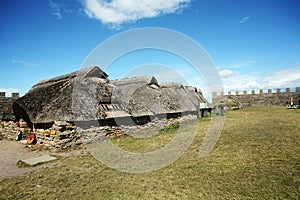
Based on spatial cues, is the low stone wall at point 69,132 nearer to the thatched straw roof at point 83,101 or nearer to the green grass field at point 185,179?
the thatched straw roof at point 83,101

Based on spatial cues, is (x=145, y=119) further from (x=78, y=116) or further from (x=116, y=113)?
(x=78, y=116)

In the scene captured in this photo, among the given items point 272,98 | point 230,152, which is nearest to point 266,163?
point 230,152

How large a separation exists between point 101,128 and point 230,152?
6.73 m

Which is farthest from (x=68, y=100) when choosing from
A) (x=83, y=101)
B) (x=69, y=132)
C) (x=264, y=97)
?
(x=264, y=97)

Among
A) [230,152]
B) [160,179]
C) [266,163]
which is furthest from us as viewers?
[230,152]

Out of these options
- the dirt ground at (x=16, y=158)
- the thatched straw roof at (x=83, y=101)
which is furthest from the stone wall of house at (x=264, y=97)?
the dirt ground at (x=16, y=158)

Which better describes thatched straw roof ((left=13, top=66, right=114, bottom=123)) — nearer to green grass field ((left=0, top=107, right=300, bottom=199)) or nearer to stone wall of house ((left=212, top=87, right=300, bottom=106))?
green grass field ((left=0, top=107, right=300, bottom=199))

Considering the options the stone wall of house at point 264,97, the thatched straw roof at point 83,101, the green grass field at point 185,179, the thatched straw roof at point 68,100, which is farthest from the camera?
the stone wall of house at point 264,97

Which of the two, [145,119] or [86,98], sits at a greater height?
[86,98]

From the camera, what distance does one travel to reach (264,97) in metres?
35.7

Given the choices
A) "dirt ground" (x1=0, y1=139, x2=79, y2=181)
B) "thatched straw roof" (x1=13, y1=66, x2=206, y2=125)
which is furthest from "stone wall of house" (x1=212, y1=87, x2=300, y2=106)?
"dirt ground" (x1=0, y1=139, x2=79, y2=181)

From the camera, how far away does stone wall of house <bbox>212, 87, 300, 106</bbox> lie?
3334 cm

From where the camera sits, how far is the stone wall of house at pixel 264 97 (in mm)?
33344

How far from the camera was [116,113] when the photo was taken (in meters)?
11.4
